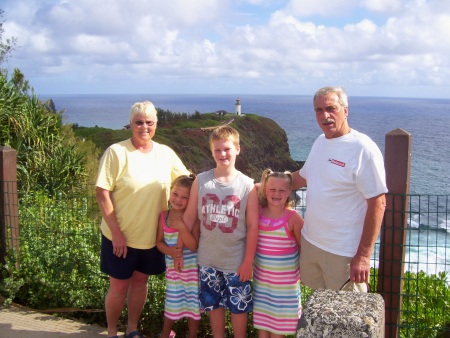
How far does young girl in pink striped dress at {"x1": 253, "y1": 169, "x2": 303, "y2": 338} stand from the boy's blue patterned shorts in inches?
3.3

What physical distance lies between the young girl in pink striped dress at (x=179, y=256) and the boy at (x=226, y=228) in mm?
114

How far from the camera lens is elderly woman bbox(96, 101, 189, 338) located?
397 centimetres

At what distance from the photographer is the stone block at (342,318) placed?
1918 mm

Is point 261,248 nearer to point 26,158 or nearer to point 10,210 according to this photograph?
point 10,210

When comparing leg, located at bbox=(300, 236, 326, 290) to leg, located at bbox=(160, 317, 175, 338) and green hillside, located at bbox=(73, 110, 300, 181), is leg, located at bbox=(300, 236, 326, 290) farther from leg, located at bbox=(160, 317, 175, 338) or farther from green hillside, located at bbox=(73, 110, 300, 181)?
green hillside, located at bbox=(73, 110, 300, 181)

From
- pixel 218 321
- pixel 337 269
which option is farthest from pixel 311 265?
pixel 218 321

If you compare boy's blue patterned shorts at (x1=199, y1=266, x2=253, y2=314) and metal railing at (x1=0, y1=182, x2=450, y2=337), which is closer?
boy's blue patterned shorts at (x1=199, y1=266, x2=253, y2=314)

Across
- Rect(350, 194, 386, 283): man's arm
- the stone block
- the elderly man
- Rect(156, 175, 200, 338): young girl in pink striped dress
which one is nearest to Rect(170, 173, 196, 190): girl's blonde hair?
Rect(156, 175, 200, 338): young girl in pink striped dress

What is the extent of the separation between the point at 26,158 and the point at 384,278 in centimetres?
847

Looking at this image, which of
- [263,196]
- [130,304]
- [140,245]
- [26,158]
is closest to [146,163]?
[140,245]

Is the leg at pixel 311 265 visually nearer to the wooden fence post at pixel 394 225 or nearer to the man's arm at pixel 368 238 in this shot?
the man's arm at pixel 368 238

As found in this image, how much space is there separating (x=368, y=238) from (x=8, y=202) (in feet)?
12.3

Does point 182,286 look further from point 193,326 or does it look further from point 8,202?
point 8,202

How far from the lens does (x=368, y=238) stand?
3393 mm
